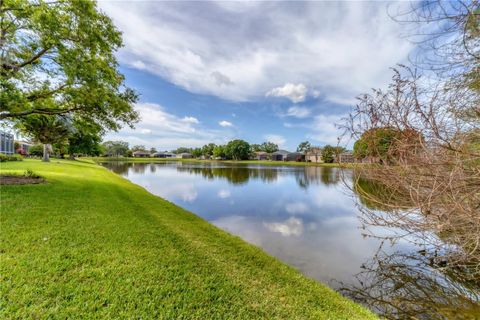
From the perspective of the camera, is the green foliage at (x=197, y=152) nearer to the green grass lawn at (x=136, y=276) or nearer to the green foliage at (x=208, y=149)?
the green foliage at (x=208, y=149)

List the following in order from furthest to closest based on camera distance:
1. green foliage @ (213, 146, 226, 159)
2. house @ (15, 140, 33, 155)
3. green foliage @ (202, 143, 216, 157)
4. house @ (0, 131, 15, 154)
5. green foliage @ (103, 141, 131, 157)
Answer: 1. green foliage @ (202, 143, 216, 157)
2. green foliage @ (103, 141, 131, 157)
3. green foliage @ (213, 146, 226, 159)
4. house @ (15, 140, 33, 155)
5. house @ (0, 131, 15, 154)

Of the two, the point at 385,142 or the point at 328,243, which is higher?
the point at 385,142

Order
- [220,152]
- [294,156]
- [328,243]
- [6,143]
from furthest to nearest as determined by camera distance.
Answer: [294,156], [220,152], [6,143], [328,243]

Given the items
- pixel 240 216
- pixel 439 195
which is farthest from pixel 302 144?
pixel 439 195

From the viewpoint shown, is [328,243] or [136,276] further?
[328,243]

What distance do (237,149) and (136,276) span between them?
281 feet

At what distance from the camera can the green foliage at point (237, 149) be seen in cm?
8881

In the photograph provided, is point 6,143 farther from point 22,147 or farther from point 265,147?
point 265,147

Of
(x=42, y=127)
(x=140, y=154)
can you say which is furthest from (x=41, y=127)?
(x=140, y=154)

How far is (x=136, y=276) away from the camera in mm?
3338

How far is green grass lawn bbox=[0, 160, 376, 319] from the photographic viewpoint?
2.71 meters

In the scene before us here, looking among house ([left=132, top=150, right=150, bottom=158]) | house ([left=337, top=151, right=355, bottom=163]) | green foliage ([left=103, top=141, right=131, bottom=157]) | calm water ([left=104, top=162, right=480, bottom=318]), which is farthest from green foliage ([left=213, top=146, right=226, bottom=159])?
house ([left=337, top=151, right=355, bottom=163])

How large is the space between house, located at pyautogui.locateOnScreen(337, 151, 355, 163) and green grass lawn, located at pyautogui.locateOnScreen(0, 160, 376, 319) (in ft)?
8.15

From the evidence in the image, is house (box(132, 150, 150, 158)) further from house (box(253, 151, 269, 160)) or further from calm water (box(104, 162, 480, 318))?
calm water (box(104, 162, 480, 318))
